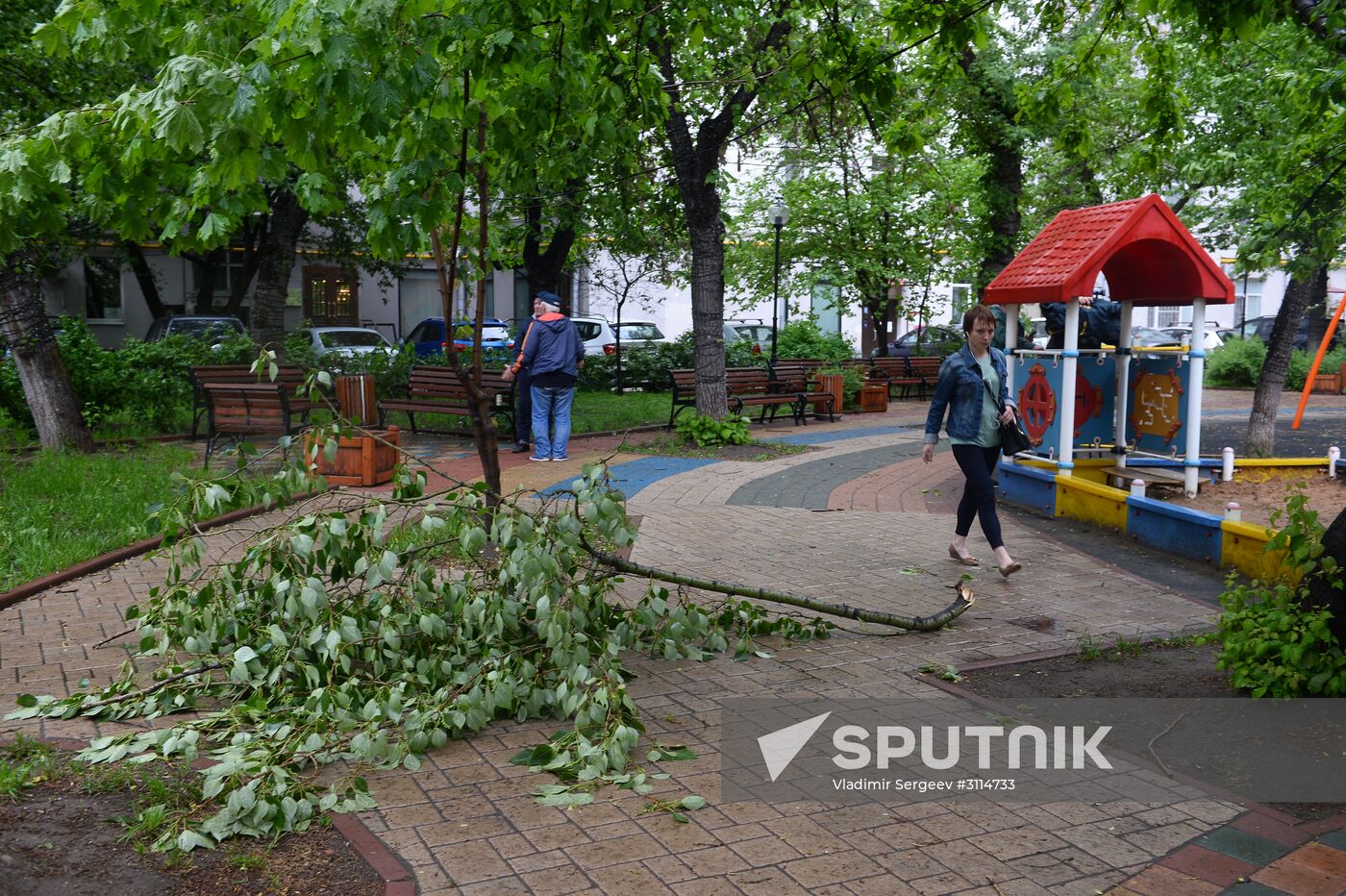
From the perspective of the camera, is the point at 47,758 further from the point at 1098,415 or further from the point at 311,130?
the point at 1098,415

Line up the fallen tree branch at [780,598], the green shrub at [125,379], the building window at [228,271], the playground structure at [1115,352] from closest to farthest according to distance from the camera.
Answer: the fallen tree branch at [780,598]
the playground structure at [1115,352]
the green shrub at [125,379]
the building window at [228,271]

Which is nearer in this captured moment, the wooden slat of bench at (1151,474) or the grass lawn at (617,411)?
the wooden slat of bench at (1151,474)

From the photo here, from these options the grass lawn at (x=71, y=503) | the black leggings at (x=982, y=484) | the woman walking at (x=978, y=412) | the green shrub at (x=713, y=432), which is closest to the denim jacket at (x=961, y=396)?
the woman walking at (x=978, y=412)

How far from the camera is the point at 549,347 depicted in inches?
520

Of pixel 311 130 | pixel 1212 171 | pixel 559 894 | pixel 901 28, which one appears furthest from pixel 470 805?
pixel 1212 171

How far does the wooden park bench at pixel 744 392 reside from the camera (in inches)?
683

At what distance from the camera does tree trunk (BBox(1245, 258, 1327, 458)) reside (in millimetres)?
14547

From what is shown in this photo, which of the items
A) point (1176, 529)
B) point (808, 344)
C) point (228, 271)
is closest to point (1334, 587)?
point (1176, 529)

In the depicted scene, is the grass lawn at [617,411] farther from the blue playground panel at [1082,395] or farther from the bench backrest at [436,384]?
the blue playground panel at [1082,395]

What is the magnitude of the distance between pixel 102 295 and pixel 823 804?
1430 inches

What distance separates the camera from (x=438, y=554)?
601 cm

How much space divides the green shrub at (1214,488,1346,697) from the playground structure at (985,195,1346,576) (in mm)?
4515

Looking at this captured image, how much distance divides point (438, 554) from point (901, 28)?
5.56 meters

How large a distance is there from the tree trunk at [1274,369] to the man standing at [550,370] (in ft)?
28.0
